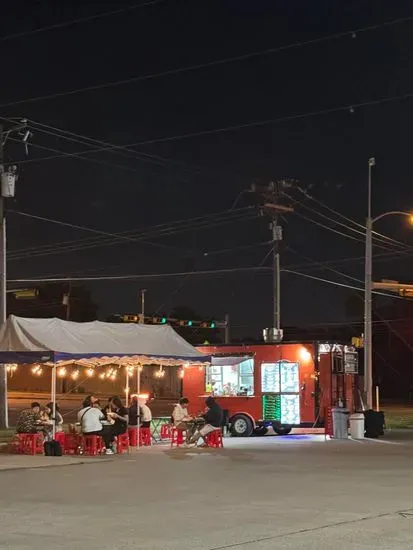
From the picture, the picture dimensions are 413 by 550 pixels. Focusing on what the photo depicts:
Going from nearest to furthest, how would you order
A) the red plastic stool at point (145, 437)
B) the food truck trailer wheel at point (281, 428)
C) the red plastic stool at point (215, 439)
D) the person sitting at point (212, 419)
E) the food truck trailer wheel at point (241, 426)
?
the person sitting at point (212, 419) → the red plastic stool at point (215, 439) → the red plastic stool at point (145, 437) → the food truck trailer wheel at point (281, 428) → the food truck trailer wheel at point (241, 426)

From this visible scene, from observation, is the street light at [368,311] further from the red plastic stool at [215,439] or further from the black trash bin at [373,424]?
the red plastic stool at [215,439]

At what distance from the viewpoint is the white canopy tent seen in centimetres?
1952

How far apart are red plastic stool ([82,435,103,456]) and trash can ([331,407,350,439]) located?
860 cm

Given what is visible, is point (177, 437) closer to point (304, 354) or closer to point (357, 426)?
point (304, 354)

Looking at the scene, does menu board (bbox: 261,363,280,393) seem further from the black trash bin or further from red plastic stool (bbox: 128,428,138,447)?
red plastic stool (bbox: 128,428,138,447)

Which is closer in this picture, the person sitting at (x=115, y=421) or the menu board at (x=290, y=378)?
the person sitting at (x=115, y=421)

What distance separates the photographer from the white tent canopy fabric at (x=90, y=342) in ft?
64.5

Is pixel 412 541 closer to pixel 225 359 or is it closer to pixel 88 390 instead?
pixel 225 359

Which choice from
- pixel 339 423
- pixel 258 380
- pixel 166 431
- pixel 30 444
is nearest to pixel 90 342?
pixel 30 444

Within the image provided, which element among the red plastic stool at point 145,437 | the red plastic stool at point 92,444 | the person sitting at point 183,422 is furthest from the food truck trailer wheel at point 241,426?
the red plastic stool at point 92,444

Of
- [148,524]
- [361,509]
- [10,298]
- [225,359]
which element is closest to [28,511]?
[148,524]

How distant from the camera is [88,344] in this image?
2091 centimetres

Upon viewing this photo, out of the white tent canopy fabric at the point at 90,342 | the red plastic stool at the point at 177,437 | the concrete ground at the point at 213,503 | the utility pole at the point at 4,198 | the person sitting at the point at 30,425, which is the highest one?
the utility pole at the point at 4,198

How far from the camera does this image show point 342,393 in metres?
26.8
